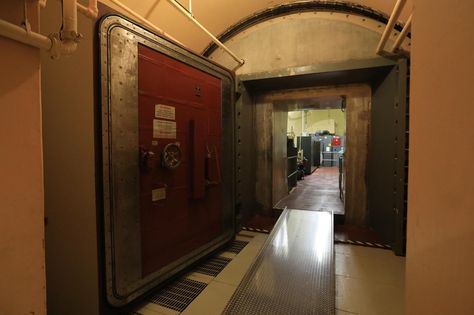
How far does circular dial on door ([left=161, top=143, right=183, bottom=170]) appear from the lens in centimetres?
204

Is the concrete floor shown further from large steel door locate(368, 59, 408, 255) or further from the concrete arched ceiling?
the concrete arched ceiling

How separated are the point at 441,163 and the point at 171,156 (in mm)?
1862

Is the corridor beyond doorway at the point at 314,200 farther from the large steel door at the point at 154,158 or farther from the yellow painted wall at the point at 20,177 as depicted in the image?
the yellow painted wall at the point at 20,177

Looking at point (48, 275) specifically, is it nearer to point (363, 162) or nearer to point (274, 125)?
point (274, 125)

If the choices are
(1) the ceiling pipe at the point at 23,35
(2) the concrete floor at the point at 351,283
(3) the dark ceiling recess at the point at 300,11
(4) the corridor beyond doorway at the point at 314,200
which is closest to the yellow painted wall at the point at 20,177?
(1) the ceiling pipe at the point at 23,35

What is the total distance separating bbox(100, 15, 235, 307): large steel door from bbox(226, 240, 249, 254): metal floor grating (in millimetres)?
278

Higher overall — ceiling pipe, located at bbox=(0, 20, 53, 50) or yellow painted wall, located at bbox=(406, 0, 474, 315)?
ceiling pipe, located at bbox=(0, 20, 53, 50)

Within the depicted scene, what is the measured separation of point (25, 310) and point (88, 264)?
0.68 metres

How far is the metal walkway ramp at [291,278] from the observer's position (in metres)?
1.60

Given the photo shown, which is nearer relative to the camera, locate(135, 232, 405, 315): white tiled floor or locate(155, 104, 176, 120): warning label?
locate(135, 232, 405, 315): white tiled floor

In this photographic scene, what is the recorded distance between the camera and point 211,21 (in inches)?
140

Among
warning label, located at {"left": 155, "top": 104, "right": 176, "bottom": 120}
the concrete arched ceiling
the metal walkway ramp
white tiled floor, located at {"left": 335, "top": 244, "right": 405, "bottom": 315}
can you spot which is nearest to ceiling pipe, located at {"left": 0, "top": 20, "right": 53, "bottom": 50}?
warning label, located at {"left": 155, "top": 104, "right": 176, "bottom": 120}

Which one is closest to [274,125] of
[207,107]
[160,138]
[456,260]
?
[207,107]

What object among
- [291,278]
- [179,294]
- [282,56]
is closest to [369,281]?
[291,278]
